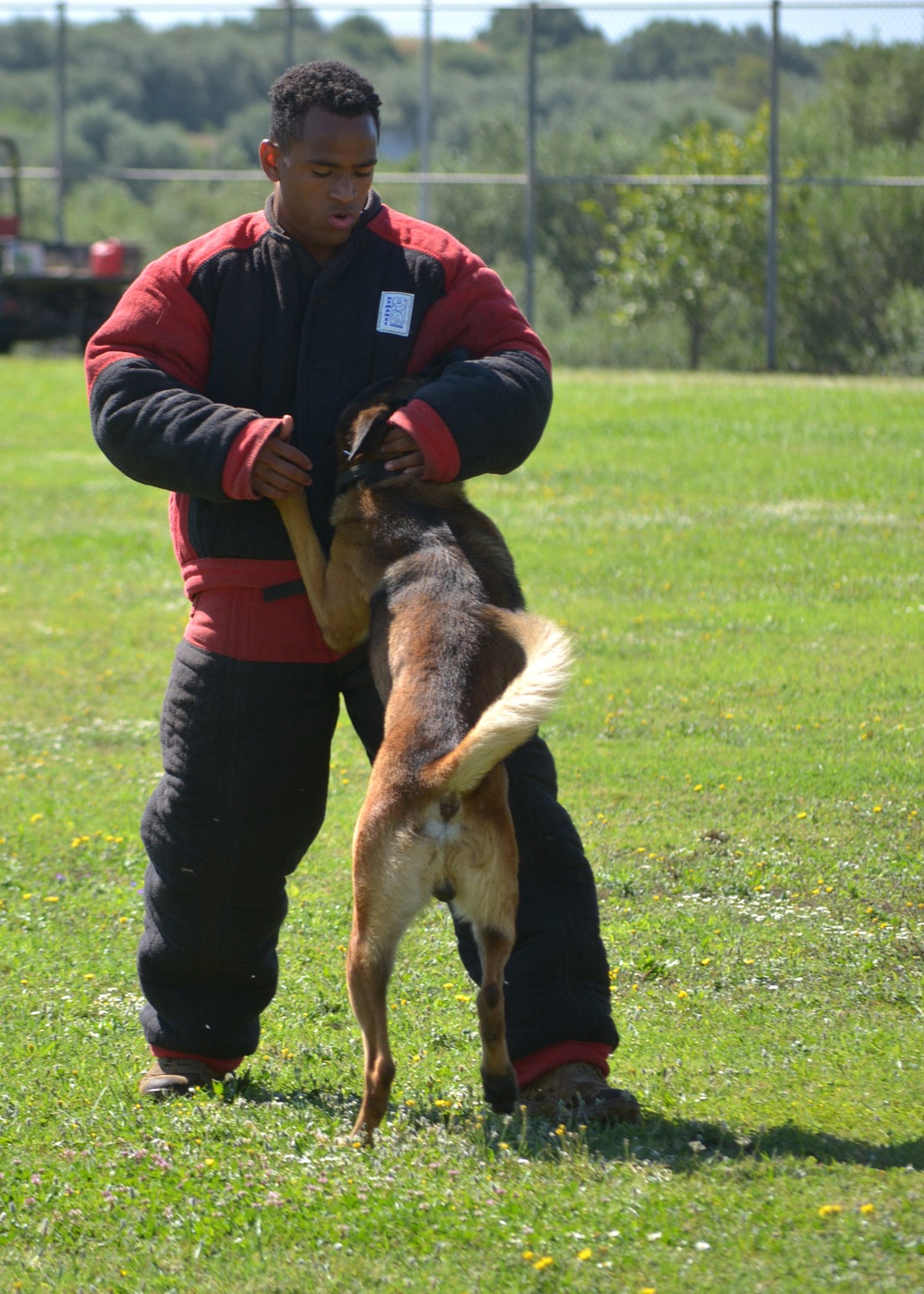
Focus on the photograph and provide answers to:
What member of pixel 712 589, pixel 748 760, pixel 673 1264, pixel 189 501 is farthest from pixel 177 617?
pixel 673 1264

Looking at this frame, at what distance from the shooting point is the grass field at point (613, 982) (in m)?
3.14

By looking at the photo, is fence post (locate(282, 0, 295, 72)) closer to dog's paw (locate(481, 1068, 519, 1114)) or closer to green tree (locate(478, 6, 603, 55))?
green tree (locate(478, 6, 603, 55))

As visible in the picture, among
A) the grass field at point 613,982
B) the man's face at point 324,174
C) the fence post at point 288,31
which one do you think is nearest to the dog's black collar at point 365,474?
the man's face at point 324,174

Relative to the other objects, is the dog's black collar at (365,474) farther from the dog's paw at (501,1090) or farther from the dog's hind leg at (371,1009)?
the dog's paw at (501,1090)

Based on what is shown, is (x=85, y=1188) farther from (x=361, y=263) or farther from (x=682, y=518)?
(x=682, y=518)

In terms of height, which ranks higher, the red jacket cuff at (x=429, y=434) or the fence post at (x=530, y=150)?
the fence post at (x=530, y=150)

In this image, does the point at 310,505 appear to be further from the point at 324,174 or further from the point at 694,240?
the point at 694,240

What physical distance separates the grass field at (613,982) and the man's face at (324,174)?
2100 millimetres

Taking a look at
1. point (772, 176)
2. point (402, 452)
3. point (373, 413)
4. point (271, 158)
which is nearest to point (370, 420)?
point (373, 413)

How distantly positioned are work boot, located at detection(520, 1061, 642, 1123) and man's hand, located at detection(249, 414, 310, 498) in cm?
150

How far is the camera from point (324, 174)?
3779 mm

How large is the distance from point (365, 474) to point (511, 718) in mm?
891

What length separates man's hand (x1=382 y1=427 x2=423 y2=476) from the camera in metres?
3.71

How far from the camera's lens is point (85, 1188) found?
137 inches
